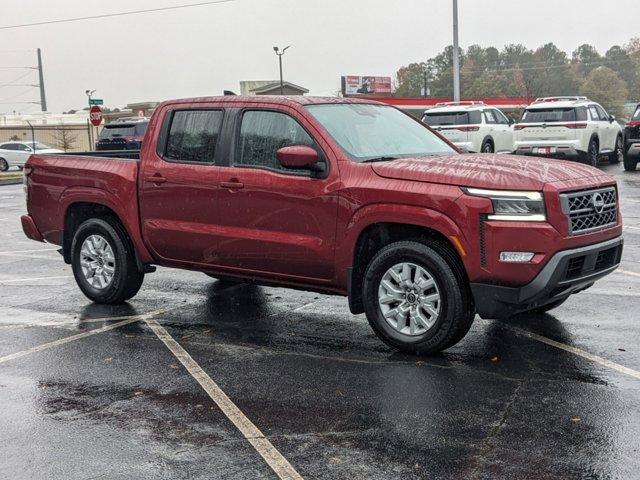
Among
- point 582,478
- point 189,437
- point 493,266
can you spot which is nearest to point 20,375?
point 189,437

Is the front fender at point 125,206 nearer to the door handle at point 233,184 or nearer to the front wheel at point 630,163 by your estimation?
the door handle at point 233,184

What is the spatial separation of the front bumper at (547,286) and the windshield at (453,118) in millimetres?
18737

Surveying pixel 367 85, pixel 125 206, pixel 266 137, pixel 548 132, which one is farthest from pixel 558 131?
pixel 367 85

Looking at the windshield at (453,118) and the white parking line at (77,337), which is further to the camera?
the windshield at (453,118)

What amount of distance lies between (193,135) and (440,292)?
279 centimetres

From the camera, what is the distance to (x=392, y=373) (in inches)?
231

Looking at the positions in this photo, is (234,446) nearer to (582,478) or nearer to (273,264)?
(582,478)

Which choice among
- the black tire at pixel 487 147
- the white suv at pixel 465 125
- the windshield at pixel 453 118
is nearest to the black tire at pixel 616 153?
the black tire at pixel 487 147

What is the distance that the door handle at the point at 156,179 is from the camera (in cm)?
758

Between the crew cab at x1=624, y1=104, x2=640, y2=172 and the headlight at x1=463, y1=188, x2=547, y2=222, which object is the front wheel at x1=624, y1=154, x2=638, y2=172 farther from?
the headlight at x1=463, y1=188, x2=547, y2=222

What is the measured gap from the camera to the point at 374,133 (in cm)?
704

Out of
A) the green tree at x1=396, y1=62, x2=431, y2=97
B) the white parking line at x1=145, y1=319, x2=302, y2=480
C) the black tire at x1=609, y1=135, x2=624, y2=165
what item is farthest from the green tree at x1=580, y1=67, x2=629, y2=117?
the white parking line at x1=145, y1=319, x2=302, y2=480

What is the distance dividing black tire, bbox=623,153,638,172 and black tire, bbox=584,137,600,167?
808 mm

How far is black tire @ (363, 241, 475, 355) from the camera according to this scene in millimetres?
6004
